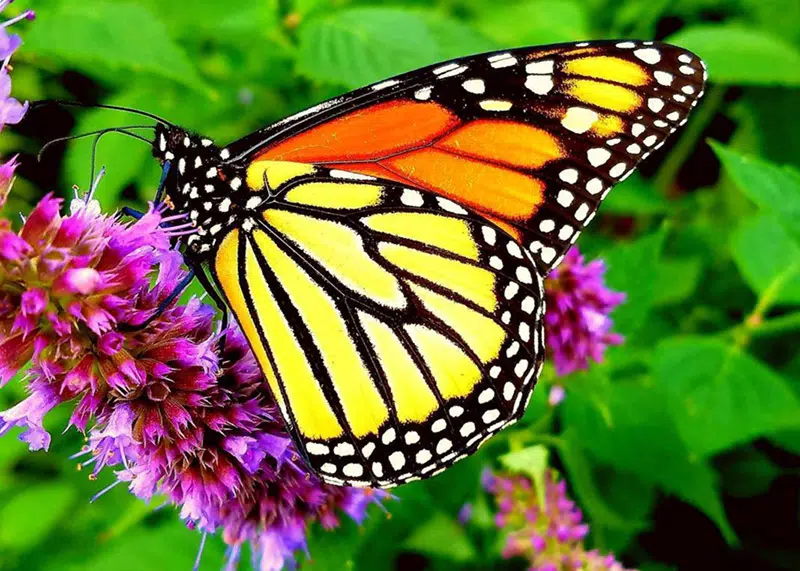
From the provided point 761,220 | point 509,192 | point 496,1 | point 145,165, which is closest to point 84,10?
point 145,165

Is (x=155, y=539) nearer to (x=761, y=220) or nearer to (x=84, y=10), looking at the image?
(x=84, y=10)

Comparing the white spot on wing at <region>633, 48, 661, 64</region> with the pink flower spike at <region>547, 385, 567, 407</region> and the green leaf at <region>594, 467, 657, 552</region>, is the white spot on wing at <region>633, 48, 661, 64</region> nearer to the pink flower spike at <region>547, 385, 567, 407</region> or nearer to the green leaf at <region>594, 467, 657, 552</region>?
the pink flower spike at <region>547, 385, 567, 407</region>

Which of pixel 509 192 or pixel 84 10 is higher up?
pixel 84 10

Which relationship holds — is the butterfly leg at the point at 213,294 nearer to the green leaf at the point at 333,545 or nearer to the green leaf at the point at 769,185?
the green leaf at the point at 333,545

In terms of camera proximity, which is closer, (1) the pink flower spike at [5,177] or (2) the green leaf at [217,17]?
(1) the pink flower spike at [5,177]

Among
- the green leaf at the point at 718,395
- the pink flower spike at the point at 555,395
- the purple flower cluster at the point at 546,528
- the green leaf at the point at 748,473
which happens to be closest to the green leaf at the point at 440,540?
the purple flower cluster at the point at 546,528

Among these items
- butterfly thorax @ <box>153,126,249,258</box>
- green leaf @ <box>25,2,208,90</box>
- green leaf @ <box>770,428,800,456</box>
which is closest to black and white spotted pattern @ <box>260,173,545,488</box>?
butterfly thorax @ <box>153,126,249,258</box>

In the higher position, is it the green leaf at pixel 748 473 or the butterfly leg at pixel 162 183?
the butterfly leg at pixel 162 183

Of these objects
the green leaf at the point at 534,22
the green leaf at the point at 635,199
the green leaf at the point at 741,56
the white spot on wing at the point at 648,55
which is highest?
the green leaf at the point at 534,22
